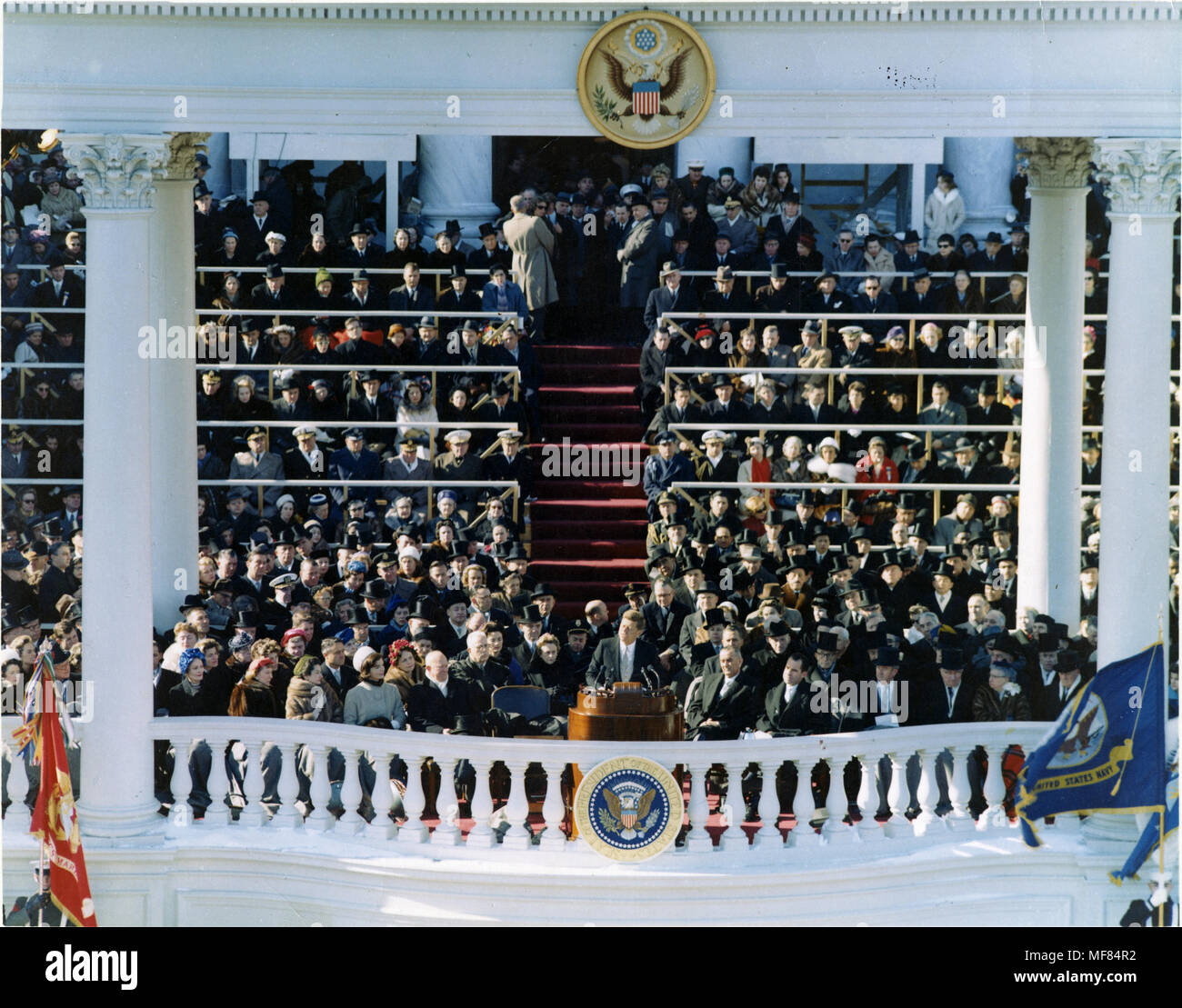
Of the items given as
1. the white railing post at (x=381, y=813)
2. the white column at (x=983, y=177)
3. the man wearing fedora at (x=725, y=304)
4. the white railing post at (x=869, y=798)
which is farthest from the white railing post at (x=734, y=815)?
the white column at (x=983, y=177)

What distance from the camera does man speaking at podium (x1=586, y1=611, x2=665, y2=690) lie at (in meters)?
13.4

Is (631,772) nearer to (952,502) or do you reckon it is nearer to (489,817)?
(489,817)

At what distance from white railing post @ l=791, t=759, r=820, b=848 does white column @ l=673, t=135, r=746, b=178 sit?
10.1 m

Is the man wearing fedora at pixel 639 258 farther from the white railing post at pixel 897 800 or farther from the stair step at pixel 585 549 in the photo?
the white railing post at pixel 897 800

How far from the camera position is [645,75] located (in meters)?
12.0

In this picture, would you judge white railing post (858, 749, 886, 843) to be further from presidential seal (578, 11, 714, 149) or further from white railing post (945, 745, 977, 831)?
presidential seal (578, 11, 714, 149)

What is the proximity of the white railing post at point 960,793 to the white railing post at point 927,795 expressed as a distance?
0.10 metres

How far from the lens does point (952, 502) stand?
1669 centimetres

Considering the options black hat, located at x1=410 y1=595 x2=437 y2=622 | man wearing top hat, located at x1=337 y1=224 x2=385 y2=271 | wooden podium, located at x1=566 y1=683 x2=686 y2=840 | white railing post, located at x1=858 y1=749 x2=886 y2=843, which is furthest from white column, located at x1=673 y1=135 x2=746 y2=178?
white railing post, located at x1=858 y1=749 x2=886 y2=843

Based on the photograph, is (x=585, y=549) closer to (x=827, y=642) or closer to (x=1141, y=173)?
(x=827, y=642)

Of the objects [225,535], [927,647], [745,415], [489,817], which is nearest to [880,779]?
[927,647]

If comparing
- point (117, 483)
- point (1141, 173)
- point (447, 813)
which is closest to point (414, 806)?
point (447, 813)
